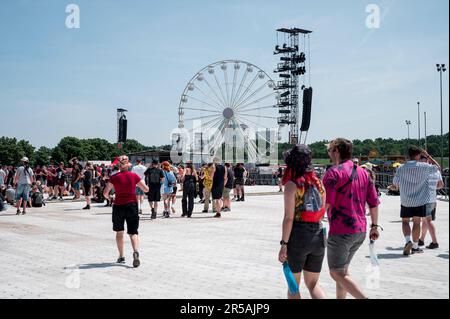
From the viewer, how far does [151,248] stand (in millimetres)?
9023

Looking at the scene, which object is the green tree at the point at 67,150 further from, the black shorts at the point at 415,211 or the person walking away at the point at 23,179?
the black shorts at the point at 415,211

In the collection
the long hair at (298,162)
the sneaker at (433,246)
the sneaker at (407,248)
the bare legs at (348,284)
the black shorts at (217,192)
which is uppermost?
the long hair at (298,162)

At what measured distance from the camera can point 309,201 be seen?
434 centimetres

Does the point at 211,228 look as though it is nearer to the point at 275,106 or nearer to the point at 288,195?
the point at 288,195

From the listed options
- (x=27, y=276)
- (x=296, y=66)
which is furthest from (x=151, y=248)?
(x=296, y=66)

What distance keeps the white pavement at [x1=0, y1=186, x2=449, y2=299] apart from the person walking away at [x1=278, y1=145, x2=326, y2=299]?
1399 mm

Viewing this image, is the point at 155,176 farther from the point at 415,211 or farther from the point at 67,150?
the point at 67,150

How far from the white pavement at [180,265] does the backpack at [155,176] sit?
73.1 inches

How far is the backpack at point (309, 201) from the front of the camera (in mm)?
4309

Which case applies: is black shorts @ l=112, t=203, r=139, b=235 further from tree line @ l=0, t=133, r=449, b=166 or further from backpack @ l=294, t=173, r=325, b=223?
tree line @ l=0, t=133, r=449, b=166

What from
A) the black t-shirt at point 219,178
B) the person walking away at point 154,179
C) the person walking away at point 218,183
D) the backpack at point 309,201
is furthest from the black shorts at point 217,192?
the backpack at point 309,201

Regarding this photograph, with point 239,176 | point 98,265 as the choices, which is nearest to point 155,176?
point 98,265

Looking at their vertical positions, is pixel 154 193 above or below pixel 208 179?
below

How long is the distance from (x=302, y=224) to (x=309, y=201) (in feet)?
0.69
